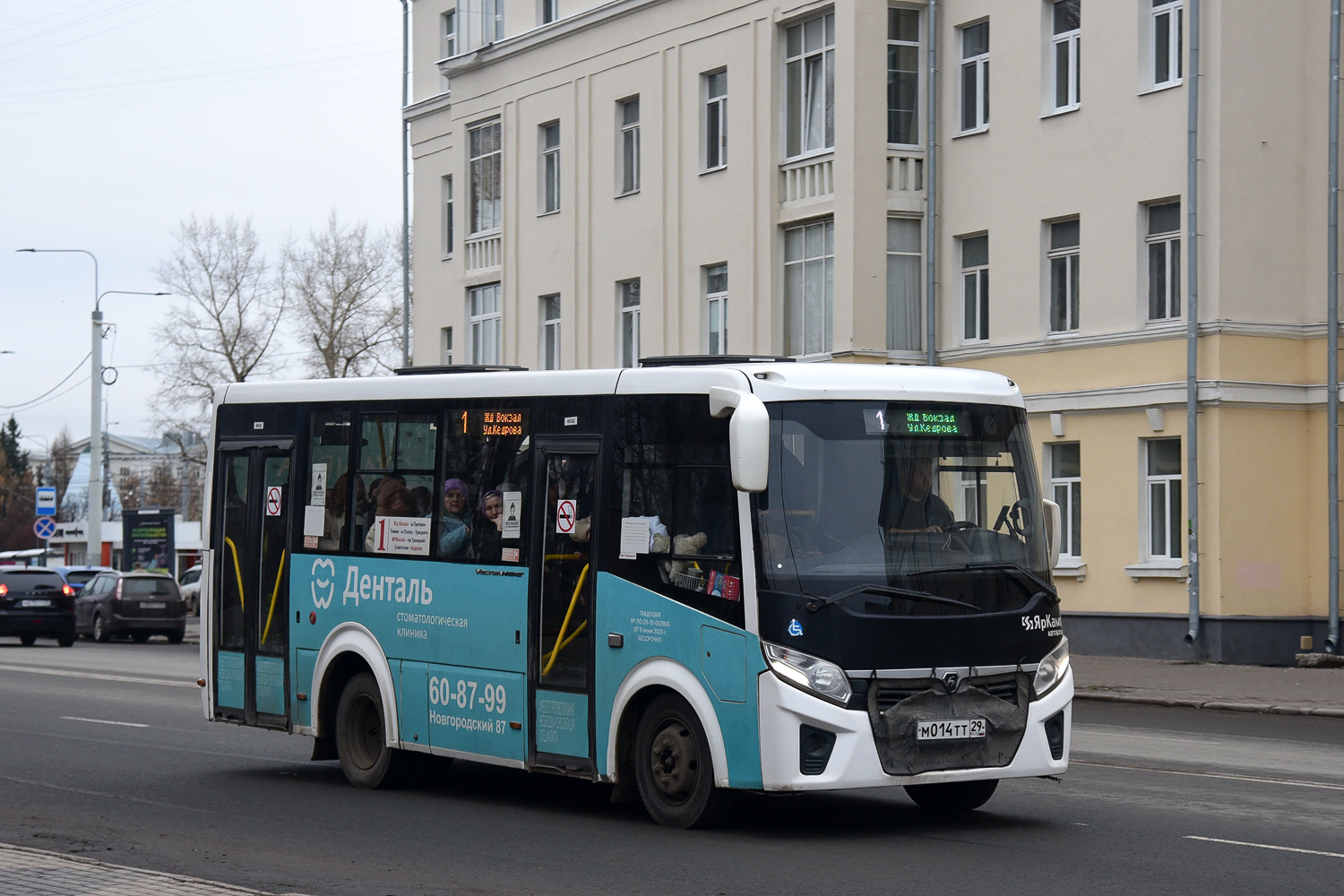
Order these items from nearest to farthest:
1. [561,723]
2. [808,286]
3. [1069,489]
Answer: [561,723], [1069,489], [808,286]

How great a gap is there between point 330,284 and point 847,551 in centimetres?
6071

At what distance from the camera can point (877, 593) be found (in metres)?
9.72

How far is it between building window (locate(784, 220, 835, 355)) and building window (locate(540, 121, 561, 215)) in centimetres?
761

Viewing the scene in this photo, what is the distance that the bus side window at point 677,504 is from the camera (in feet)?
32.8

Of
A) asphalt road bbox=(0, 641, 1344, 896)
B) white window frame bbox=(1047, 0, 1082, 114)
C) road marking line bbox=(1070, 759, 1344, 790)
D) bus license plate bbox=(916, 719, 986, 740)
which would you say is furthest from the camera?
white window frame bbox=(1047, 0, 1082, 114)

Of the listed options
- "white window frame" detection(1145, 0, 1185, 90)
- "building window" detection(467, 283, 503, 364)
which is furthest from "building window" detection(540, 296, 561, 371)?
"white window frame" detection(1145, 0, 1185, 90)

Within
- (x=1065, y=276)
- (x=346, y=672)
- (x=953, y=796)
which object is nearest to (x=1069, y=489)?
(x=1065, y=276)

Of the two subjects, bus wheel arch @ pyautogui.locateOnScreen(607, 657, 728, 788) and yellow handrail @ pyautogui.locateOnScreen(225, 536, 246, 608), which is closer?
bus wheel arch @ pyautogui.locateOnScreen(607, 657, 728, 788)

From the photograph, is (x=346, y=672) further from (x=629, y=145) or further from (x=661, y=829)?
(x=629, y=145)

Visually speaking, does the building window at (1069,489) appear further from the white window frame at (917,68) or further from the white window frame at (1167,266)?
the white window frame at (917,68)

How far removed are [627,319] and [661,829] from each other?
2619 cm

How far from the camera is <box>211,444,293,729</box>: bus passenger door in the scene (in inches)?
522

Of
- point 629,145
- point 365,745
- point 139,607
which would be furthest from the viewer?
point 139,607

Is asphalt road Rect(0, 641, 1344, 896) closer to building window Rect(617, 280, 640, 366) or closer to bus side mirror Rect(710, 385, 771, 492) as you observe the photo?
bus side mirror Rect(710, 385, 771, 492)
